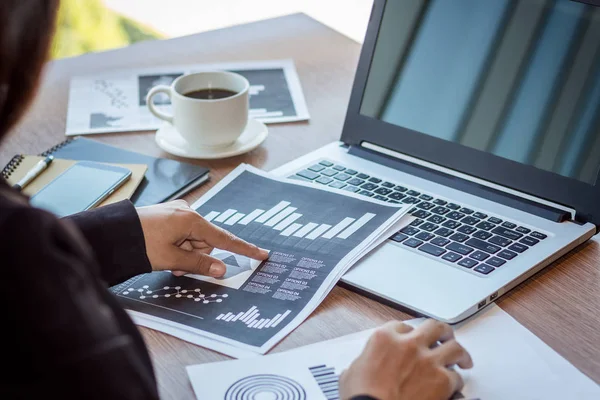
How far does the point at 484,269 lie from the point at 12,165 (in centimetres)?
72

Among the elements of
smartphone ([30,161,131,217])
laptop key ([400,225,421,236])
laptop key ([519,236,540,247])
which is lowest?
smartphone ([30,161,131,217])

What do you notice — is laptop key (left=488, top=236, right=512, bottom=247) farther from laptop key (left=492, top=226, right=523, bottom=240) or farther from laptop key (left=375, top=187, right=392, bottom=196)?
laptop key (left=375, top=187, right=392, bottom=196)

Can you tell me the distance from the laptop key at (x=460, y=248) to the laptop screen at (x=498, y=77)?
0.17 metres

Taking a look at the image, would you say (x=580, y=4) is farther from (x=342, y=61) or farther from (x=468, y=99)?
(x=342, y=61)

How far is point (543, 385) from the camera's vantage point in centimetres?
78

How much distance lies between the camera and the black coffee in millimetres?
1274

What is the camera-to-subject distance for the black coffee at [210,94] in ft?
4.18

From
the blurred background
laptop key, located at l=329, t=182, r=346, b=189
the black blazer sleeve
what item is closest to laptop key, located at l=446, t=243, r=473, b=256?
laptop key, located at l=329, t=182, r=346, b=189

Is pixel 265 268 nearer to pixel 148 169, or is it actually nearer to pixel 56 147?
pixel 148 169

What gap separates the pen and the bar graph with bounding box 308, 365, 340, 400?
1.85 ft

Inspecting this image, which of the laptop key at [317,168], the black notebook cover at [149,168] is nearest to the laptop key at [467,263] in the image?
the laptop key at [317,168]

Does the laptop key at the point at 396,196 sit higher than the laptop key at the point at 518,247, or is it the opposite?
the laptop key at the point at 518,247

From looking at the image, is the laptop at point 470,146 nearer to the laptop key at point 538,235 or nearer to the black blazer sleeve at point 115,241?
the laptop key at point 538,235

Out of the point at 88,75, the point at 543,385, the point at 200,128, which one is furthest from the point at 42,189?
the point at 543,385
